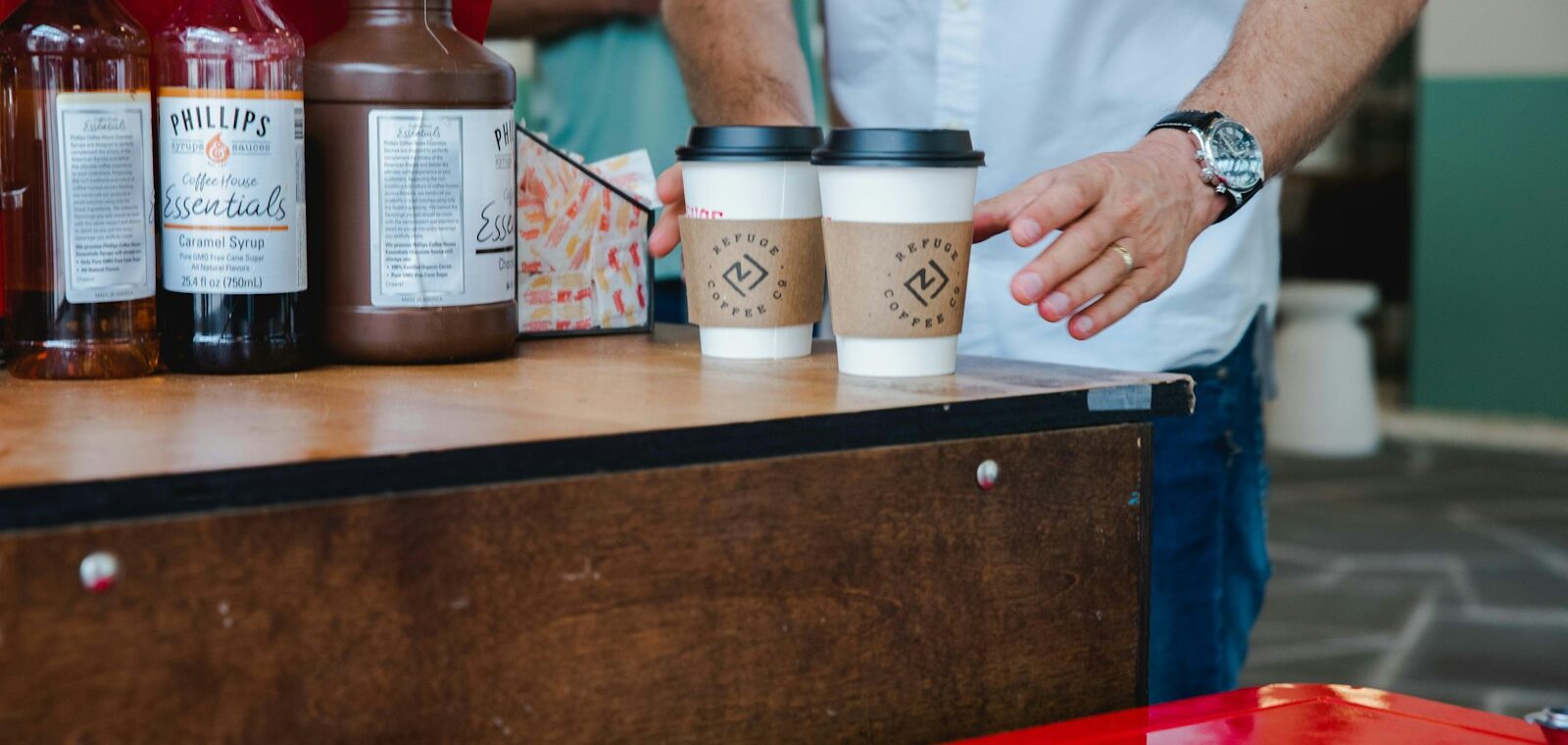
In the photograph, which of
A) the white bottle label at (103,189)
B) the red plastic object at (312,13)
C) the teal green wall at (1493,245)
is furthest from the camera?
the teal green wall at (1493,245)

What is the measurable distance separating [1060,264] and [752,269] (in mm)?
193

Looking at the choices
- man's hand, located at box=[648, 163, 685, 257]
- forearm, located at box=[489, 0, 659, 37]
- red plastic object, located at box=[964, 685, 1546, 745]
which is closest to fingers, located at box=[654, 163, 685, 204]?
man's hand, located at box=[648, 163, 685, 257]

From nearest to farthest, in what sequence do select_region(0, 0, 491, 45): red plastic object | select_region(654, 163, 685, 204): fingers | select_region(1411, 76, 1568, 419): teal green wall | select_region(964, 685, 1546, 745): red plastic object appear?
1. select_region(964, 685, 1546, 745): red plastic object
2. select_region(0, 0, 491, 45): red plastic object
3. select_region(654, 163, 685, 204): fingers
4. select_region(1411, 76, 1568, 419): teal green wall

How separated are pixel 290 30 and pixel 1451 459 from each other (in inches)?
197

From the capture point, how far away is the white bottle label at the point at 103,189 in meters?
0.89

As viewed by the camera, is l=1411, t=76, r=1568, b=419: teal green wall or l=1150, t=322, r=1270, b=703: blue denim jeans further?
l=1411, t=76, r=1568, b=419: teal green wall

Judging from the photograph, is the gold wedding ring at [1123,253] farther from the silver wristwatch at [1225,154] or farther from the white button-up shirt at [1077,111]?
the white button-up shirt at [1077,111]

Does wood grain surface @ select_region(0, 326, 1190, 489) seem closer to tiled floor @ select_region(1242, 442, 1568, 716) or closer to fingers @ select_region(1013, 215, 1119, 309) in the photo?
fingers @ select_region(1013, 215, 1119, 309)

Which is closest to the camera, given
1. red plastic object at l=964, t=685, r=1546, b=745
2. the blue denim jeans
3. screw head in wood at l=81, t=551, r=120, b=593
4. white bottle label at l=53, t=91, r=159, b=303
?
screw head in wood at l=81, t=551, r=120, b=593

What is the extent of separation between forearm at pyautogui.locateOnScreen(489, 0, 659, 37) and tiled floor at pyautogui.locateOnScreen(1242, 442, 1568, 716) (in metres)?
1.69

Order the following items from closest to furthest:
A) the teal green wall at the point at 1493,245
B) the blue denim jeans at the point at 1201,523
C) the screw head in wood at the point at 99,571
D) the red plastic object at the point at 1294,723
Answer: the screw head in wood at the point at 99,571 → the red plastic object at the point at 1294,723 → the blue denim jeans at the point at 1201,523 → the teal green wall at the point at 1493,245

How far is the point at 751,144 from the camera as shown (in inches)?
39.9

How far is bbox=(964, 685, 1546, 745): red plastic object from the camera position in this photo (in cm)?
78

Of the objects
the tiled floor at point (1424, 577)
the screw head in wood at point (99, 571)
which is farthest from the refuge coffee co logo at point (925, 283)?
the tiled floor at point (1424, 577)
